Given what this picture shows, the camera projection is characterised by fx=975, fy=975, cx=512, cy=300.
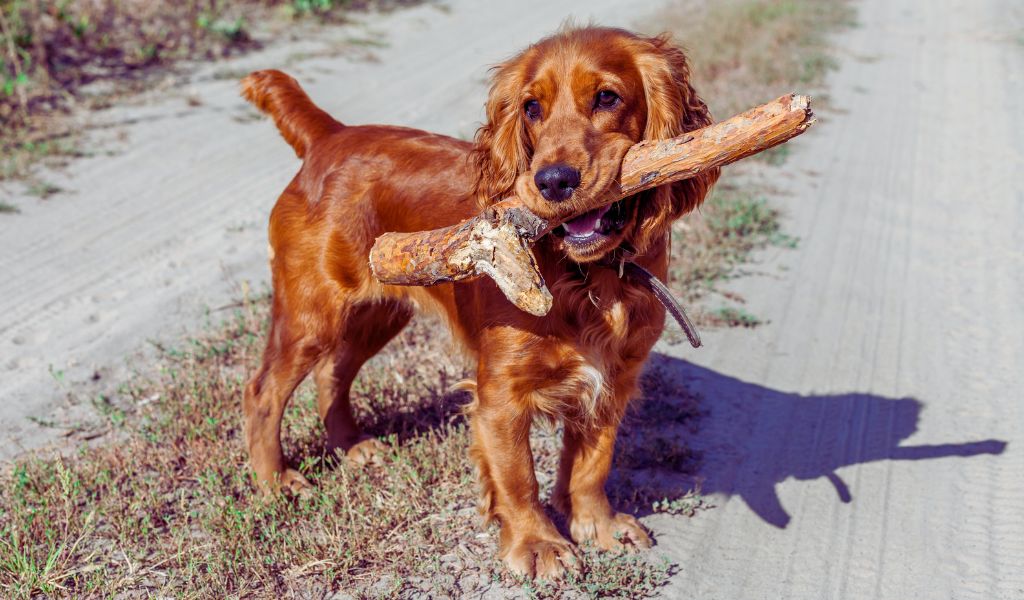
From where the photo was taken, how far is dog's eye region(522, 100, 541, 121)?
3.01 metres

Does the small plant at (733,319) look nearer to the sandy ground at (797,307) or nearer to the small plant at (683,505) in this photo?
the sandy ground at (797,307)

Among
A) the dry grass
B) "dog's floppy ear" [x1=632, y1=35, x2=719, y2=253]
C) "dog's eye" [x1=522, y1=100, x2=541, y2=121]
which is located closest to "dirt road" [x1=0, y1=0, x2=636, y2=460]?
the dry grass

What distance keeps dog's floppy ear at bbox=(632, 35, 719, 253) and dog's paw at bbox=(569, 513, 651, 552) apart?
1.06 metres

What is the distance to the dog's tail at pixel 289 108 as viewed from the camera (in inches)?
155

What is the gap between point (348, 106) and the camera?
324 inches

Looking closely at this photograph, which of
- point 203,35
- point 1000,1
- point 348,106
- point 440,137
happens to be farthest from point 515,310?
point 1000,1

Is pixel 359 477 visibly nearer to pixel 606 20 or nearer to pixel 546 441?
pixel 546 441

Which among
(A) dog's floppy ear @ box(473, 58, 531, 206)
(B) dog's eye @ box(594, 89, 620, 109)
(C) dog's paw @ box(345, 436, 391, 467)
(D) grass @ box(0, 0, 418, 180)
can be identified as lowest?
(C) dog's paw @ box(345, 436, 391, 467)

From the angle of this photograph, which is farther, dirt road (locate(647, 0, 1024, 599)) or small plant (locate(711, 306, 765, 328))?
small plant (locate(711, 306, 765, 328))

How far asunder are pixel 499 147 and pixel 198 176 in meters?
4.32

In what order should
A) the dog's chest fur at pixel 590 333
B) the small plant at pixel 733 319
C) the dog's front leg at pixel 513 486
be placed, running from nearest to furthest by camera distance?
the dog's chest fur at pixel 590 333 < the dog's front leg at pixel 513 486 < the small plant at pixel 733 319

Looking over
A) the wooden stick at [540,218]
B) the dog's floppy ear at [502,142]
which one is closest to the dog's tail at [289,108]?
the dog's floppy ear at [502,142]

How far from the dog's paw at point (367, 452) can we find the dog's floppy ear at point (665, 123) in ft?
5.05

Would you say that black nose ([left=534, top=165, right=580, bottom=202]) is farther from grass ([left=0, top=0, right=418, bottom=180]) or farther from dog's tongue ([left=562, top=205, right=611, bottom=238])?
grass ([left=0, top=0, right=418, bottom=180])
